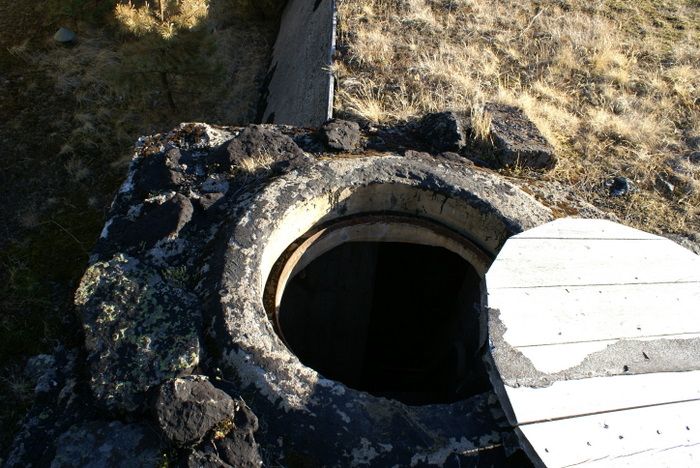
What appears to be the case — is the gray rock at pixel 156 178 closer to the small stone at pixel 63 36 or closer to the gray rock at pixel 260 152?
the gray rock at pixel 260 152

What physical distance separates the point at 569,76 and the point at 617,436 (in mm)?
4640

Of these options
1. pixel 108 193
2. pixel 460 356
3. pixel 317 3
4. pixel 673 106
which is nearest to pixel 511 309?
pixel 460 356

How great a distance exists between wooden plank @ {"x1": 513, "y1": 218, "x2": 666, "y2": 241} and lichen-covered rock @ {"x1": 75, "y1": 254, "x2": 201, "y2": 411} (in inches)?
66.2

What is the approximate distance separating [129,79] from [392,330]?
4.67 metres

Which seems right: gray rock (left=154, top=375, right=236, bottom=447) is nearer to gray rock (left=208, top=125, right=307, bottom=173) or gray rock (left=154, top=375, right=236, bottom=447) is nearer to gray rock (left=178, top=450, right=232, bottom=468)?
gray rock (left=178, top=450, right=232, bottom=468)

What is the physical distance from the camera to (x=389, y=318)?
20.3 ft

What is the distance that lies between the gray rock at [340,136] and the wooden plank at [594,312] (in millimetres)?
1688

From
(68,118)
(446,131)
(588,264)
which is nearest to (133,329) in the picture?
(588,264)

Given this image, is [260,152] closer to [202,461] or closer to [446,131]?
[446,131]

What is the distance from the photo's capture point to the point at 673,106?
5.23 meters

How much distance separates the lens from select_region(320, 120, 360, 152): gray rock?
3.51 m

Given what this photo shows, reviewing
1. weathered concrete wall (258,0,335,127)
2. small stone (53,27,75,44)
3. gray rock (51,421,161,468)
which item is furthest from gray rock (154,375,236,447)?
small stone (53,27,75,44)

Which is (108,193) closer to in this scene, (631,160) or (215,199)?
(215,199)

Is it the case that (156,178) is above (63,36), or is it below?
above
